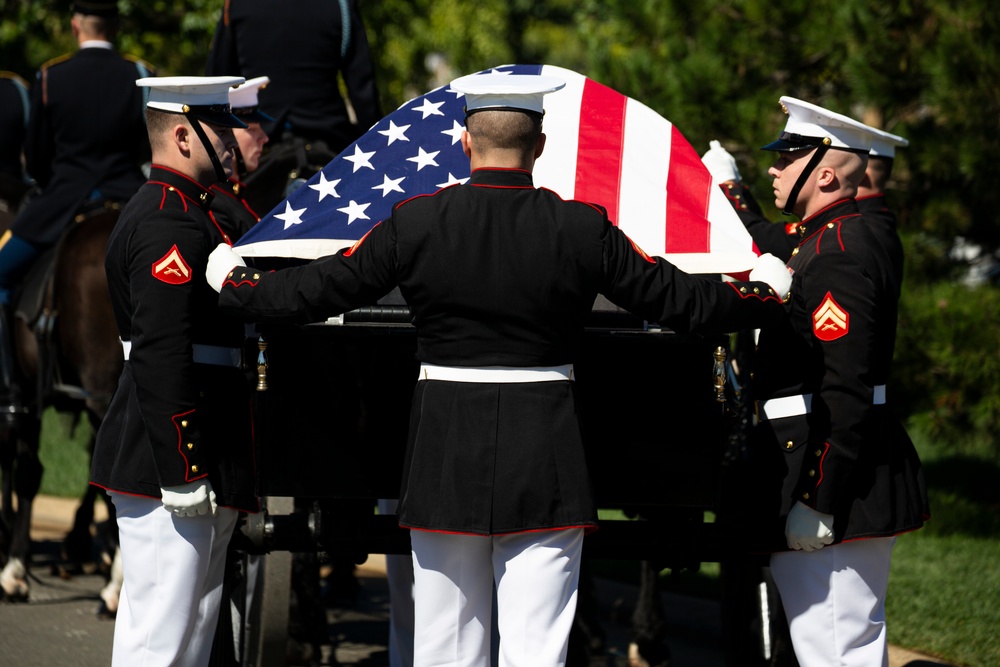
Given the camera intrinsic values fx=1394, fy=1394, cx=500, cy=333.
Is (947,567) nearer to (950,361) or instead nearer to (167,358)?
(950,361)

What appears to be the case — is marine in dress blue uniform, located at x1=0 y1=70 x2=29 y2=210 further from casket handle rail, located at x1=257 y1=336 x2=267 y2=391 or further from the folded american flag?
casket handle rail, located at x1=257 y1=336 x2=267 y2=391

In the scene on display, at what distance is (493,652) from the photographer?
476 cm

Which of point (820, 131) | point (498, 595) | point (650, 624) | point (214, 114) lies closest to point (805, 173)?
point (820, 131)

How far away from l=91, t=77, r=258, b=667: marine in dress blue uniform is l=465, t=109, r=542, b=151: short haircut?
0.88m

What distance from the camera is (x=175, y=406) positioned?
362 centimetres

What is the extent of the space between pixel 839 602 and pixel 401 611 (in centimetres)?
171

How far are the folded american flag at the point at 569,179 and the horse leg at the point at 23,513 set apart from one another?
3414mm

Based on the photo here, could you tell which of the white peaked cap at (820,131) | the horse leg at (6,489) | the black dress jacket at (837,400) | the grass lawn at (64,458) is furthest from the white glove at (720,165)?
the grass lawn at (64,458)

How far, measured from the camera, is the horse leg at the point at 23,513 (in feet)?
22.2

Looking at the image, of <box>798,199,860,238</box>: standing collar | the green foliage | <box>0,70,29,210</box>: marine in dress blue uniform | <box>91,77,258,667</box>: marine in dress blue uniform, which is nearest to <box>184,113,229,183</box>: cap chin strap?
<box>91,77,258,667</box>: marine in dress blue uniform

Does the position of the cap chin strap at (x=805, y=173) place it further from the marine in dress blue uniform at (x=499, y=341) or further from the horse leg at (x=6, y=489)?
the horse leg at (x=6, y=489)

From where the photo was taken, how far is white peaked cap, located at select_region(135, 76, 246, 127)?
3836 mm

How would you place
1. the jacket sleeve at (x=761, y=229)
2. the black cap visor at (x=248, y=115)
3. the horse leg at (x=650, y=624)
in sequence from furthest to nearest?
the horse leg at (x=650, y=624) < the jacket sleeve at (x=761, y=229) < the black cap visor at (x=248, y=115)

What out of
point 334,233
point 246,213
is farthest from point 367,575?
point 334,233
